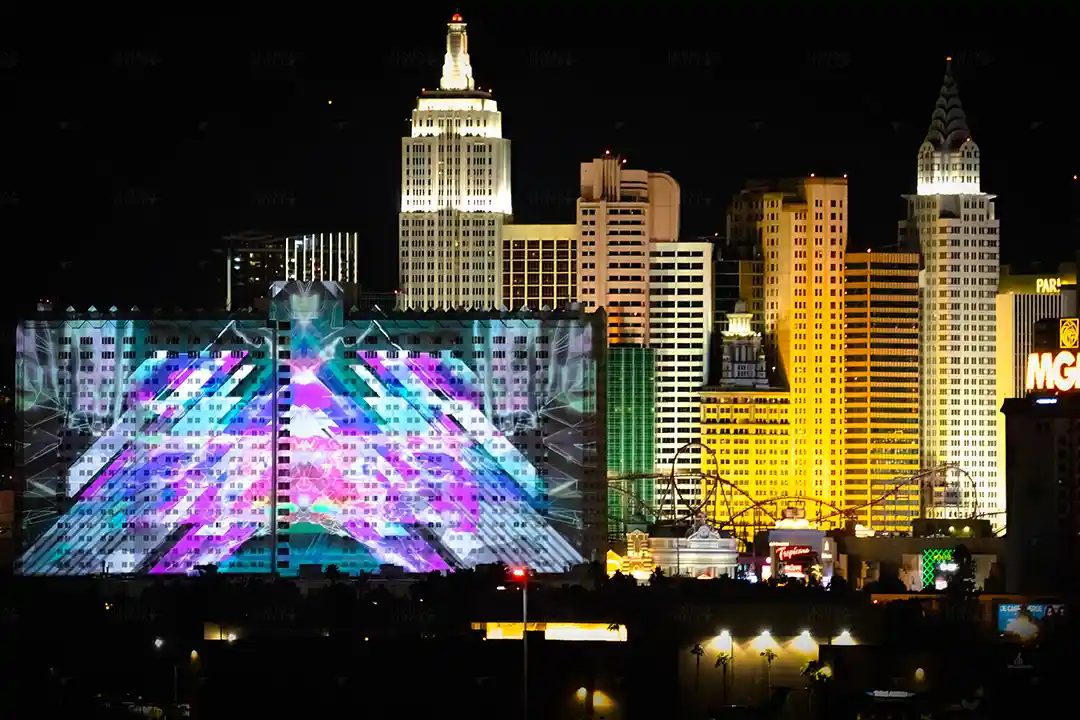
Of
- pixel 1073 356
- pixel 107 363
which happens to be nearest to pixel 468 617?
pixel 1073 356

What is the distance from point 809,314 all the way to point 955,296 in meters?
5.03

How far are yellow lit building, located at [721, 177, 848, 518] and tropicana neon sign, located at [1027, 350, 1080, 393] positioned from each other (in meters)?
31.6

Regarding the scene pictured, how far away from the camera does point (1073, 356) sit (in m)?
109

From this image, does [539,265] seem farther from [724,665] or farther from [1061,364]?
[724,665]

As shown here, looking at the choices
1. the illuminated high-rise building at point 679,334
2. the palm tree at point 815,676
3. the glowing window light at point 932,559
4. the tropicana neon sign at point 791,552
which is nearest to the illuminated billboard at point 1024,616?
the palm tree at point 815,676

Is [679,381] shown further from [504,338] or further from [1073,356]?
[1073,356]

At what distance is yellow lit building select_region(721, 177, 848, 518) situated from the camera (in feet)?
469

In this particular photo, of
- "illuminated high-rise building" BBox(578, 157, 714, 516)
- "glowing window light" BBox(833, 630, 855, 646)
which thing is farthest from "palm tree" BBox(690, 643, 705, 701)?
"illuminated high-rise building" BBox(578, 157, 714, 516)

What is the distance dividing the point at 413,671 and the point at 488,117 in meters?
55.9

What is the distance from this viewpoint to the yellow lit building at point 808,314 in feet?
469

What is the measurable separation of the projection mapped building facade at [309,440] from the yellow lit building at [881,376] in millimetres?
21151

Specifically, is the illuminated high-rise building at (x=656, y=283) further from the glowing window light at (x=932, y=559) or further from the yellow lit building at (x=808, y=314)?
the glowing window light at (x=932, y=559)

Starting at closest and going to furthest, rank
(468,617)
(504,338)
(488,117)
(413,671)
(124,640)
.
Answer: (413,671), (124,640), (468,617), (504,338), (488,117)

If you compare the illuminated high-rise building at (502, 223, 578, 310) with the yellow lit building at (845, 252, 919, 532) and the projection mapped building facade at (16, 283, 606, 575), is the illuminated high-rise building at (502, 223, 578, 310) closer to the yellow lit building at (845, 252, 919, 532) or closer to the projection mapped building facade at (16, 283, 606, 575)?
the yellow lit building at (845, 252, 919, 532)
